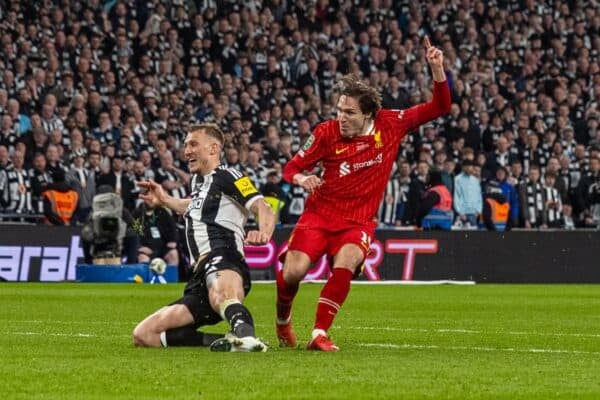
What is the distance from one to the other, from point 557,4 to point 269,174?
41.6 feet

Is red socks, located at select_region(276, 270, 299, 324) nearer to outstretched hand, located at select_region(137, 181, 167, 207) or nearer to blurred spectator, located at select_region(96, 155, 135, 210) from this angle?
outstretched hand, located at select_region(137, 181, 167, 207)

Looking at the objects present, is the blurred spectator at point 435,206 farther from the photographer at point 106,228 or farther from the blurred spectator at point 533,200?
the photographer at point 106,228

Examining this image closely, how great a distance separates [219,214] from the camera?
1020 centimetres

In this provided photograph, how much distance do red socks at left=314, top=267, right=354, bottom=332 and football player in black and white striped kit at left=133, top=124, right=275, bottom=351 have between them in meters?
0.56

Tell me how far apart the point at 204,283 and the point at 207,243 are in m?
0.30

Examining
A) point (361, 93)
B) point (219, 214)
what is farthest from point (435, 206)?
point (219, 214)

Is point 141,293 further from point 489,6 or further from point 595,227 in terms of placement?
point 489,6

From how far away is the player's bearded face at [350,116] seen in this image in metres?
10.3

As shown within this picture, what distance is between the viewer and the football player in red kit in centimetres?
1027

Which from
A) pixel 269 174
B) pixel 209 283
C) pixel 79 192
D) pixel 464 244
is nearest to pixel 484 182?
pixel 464 244

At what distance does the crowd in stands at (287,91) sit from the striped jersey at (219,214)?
43.7 feet

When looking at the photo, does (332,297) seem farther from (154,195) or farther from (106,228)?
(106,228)

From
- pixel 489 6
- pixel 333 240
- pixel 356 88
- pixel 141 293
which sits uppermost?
pixel 489 6

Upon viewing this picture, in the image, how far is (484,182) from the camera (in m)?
26.9
